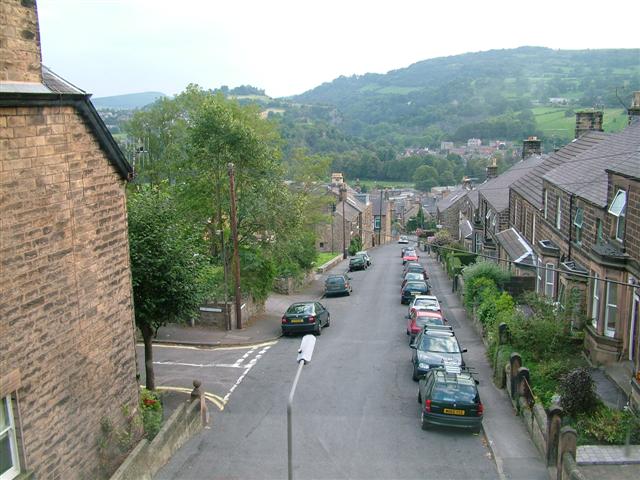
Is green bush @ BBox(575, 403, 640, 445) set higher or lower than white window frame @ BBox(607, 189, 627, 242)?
lower

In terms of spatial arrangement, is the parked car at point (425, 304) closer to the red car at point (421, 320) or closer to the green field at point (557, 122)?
the red car at point (421, 320)

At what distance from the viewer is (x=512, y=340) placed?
20.9 metres

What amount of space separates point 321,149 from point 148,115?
152m

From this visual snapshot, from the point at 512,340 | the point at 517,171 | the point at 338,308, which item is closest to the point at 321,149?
the point at 517,171

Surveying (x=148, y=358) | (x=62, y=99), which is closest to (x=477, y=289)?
(x=148, y=358)

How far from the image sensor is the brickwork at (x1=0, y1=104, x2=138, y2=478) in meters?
9.18

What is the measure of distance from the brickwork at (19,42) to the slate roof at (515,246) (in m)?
22.7

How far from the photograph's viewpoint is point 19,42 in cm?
947

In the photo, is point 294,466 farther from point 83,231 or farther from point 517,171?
point 517,171

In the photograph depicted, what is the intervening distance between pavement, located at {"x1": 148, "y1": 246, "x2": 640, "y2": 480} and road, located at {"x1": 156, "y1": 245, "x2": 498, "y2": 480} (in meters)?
0.47

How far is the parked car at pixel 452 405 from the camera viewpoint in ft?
50.5

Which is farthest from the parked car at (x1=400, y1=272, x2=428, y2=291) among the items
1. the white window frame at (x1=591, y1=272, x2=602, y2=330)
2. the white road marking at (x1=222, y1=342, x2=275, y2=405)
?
the white window frame at (x1=591, y1=272, x2=602, y2=330)

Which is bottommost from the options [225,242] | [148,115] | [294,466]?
[294,466]

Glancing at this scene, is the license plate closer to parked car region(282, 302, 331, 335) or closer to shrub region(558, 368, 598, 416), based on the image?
shrub region(558, 368, 598, 416)
